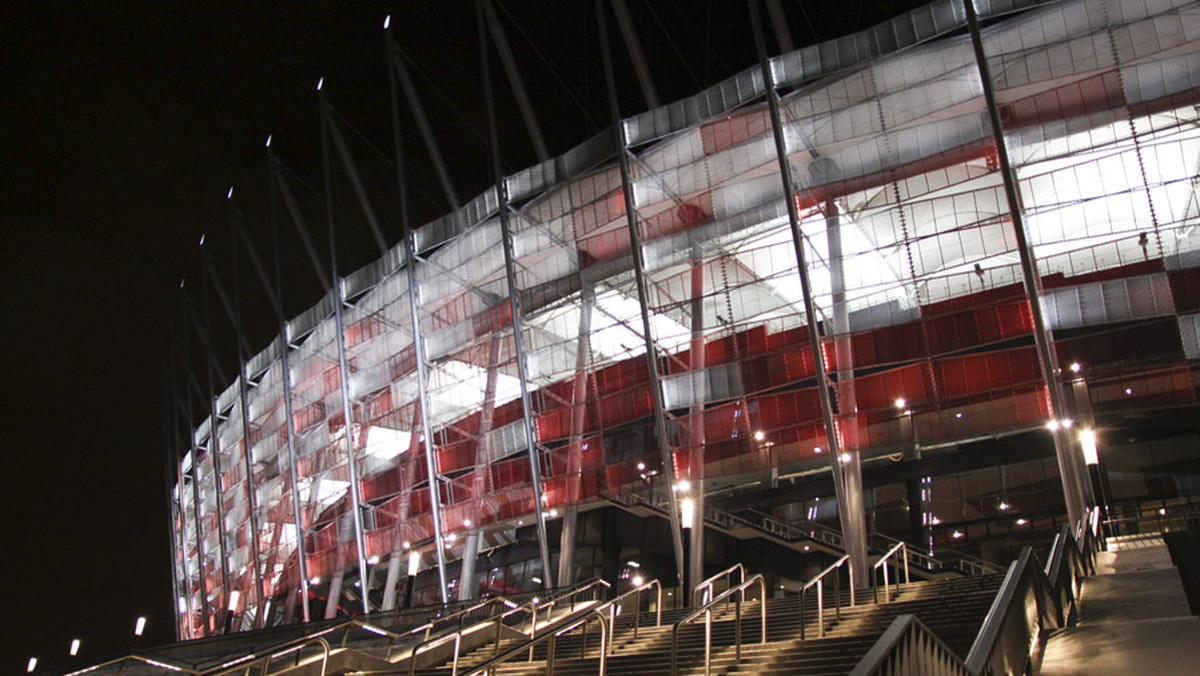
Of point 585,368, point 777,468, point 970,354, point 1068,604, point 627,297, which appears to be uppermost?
point 627,297

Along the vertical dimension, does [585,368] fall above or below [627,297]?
below

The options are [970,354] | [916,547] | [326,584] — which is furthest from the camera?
[326,584]

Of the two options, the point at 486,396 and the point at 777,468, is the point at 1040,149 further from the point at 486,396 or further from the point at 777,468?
the point at 486,396

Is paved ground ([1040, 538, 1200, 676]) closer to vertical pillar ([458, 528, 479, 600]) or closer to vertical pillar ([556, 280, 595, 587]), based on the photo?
vertical pillar ([556, 280, 595, 587])

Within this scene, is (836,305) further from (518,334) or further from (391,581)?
(391,581)

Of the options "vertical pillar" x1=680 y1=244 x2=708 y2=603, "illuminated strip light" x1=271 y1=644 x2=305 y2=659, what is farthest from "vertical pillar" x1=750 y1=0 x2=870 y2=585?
"illuminated strip light" x1=271 y1=644 x2=305 y2=659

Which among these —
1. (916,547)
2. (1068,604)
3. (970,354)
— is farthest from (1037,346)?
(1068,604)

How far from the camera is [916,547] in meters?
30.6

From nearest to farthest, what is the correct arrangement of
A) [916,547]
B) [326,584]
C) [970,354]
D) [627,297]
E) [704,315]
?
[970,354] < [916,547] < [704,315] < [627,297] < [326,584]

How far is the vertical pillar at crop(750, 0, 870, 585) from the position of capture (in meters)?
26.0

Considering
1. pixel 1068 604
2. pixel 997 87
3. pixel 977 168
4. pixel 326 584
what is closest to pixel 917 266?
pixel 977 168

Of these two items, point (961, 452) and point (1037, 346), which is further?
point (961, 452)

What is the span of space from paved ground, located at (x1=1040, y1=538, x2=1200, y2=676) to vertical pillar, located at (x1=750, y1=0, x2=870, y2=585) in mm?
11728

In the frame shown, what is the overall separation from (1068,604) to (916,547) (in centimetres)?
1924
